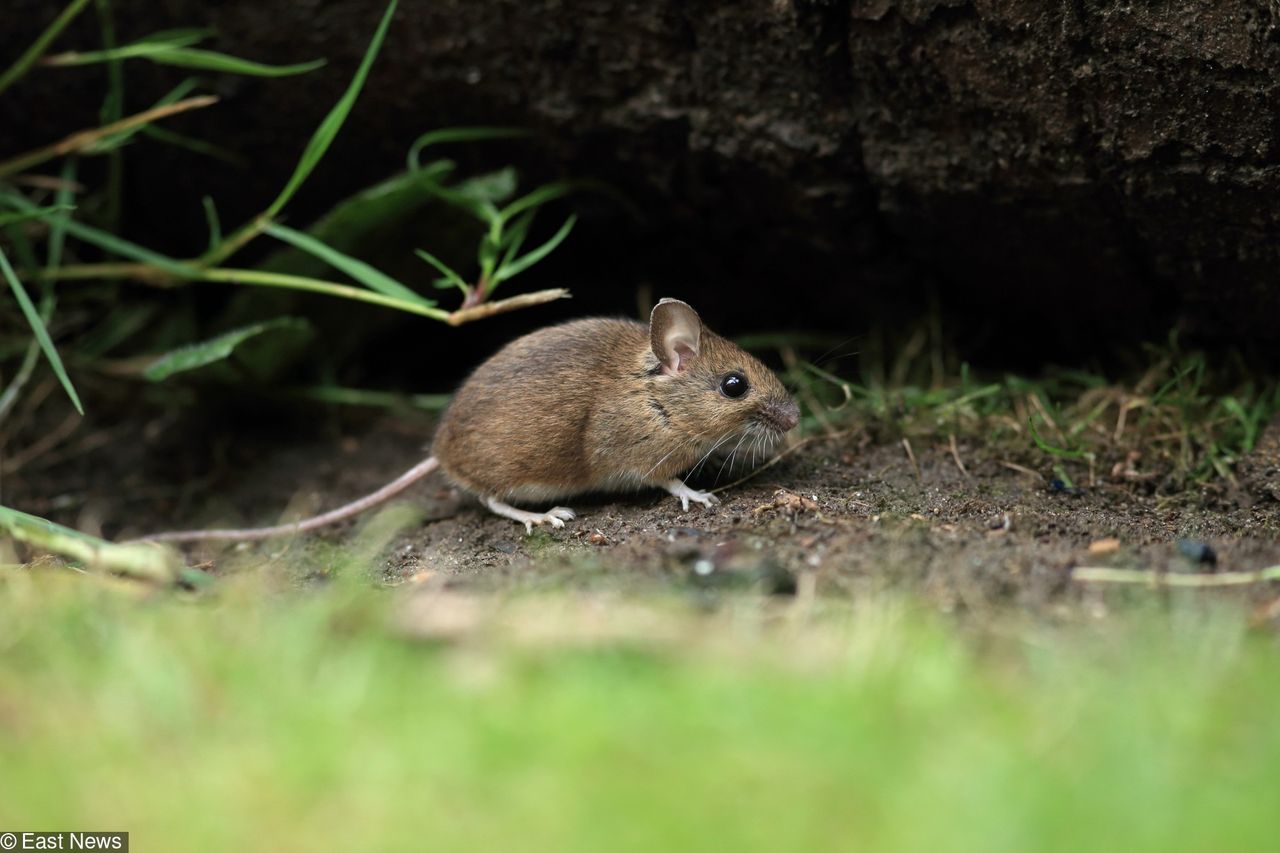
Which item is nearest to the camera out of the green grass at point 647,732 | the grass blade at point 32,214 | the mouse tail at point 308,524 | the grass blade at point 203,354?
the green grass at point 647,732

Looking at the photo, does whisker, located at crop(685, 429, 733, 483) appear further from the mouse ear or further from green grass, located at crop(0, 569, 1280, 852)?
green grass, located at crop(0, 569, 1280, 852)

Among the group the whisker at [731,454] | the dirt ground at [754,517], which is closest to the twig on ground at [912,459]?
the dirt ground at [754,517]

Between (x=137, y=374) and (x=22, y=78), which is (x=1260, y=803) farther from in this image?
(x=22, y=78)

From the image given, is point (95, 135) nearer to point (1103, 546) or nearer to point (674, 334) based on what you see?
point (674, 334)

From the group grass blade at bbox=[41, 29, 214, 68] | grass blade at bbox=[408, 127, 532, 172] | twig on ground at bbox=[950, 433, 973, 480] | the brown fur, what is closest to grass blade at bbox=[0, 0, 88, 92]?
grass blade at bbox=[41, 29, 214, 68]

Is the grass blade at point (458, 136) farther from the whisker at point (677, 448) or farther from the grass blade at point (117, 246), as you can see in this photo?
the whisker at point (677, 448)

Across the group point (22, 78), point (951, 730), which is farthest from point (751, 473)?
point (22, 78)

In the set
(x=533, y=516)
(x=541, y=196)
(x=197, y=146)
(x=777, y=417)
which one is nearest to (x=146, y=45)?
(x=197, y=146)

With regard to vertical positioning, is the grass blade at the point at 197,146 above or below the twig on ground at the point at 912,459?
above
